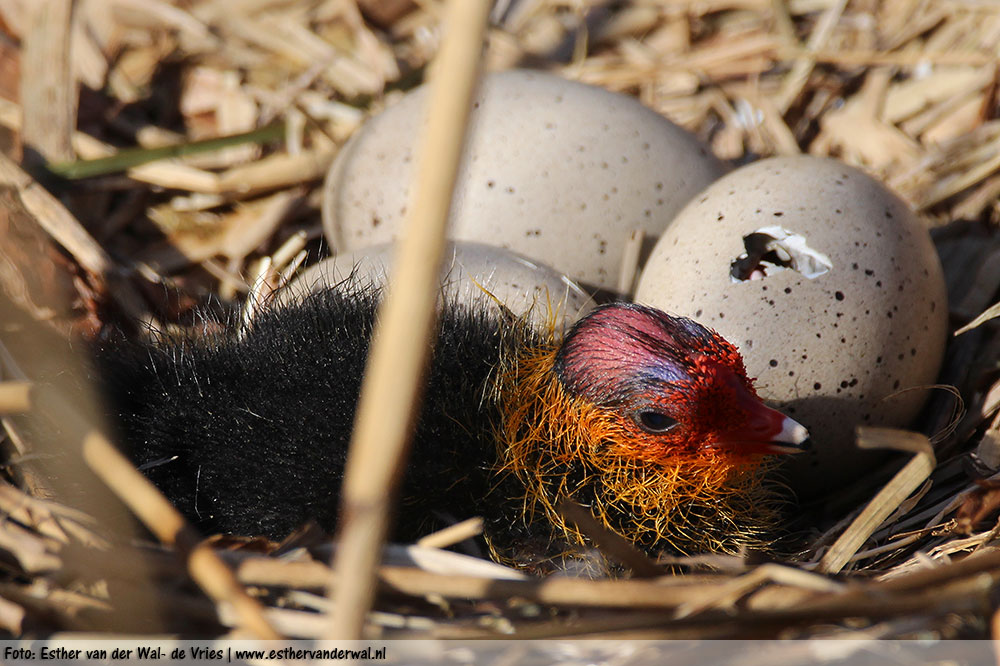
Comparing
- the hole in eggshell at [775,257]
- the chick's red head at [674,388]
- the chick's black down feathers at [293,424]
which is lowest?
the chick's black down feathers at [293,424]

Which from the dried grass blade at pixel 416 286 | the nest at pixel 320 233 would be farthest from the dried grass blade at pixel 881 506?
the dried grass blade at pixel 416 286

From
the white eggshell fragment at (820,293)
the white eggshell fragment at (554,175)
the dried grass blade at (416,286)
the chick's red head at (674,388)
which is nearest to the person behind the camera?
the dried grass blade at (416,286)

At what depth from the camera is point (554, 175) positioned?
205 cm

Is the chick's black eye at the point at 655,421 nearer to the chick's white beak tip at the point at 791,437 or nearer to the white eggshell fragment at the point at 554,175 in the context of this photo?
the chick's white beak tip at the point at 791,437

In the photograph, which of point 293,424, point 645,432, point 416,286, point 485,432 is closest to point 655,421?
point 645,432

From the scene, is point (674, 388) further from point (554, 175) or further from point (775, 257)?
point (554, 175)

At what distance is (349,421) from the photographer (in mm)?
1651

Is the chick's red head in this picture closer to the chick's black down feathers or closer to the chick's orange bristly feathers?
the chick's orange bristly feathers

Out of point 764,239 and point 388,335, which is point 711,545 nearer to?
point 764,239

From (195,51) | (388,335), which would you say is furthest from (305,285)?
(195,51)

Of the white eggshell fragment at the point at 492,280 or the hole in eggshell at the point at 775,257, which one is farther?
the white eggshell fragment at the point at 492,280

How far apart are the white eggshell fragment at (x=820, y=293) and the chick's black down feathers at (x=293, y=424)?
47 cm

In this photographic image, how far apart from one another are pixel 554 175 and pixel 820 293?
2.17 ft

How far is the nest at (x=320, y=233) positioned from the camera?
3.85ft
